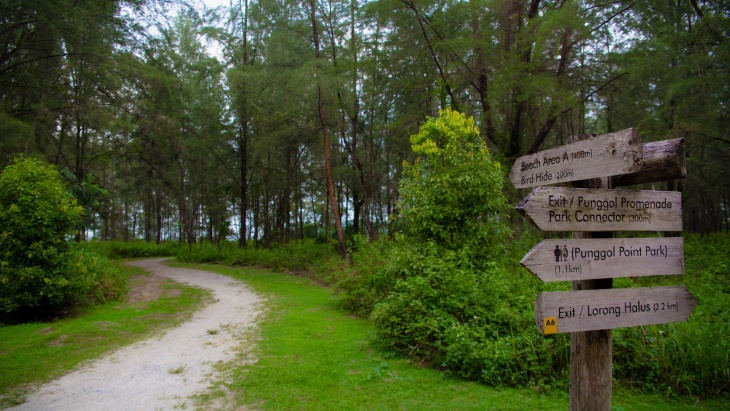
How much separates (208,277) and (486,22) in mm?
13256

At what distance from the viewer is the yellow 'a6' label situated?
2.34 meters

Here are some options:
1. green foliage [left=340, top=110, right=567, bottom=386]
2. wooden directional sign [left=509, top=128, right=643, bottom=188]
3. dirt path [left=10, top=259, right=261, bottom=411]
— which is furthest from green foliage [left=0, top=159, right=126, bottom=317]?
wooden directional sign [left=509, top=128, right=643, bottom=188]

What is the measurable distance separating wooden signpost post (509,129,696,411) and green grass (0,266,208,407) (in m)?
5.16

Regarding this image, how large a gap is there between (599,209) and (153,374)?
16.5ft

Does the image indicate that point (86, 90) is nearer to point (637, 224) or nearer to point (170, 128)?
point (170, 128)

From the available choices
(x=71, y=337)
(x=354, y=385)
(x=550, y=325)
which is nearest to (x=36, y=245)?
(x=71, y=337)

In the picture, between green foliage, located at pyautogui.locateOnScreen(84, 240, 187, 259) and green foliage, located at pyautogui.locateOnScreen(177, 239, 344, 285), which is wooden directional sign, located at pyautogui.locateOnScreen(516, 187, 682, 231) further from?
green foliage, located at pyautogui.locateOnScreen(84, 240, 187, 259)

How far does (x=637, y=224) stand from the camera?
8.64 feet

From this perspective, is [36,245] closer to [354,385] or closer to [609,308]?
[354,385]

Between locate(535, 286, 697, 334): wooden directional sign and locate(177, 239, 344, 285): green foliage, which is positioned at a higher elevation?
locate(535, 286, 697, 334): wooden directional sign

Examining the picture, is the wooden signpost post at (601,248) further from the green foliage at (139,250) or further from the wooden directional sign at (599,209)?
the green foliage at (139,250)

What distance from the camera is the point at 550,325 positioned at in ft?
7.75

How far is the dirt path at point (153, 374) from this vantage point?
404cm

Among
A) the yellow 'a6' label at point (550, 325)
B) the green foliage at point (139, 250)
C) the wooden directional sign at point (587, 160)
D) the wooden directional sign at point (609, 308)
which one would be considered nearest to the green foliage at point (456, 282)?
the wooden directional sign at point (609, 308)
